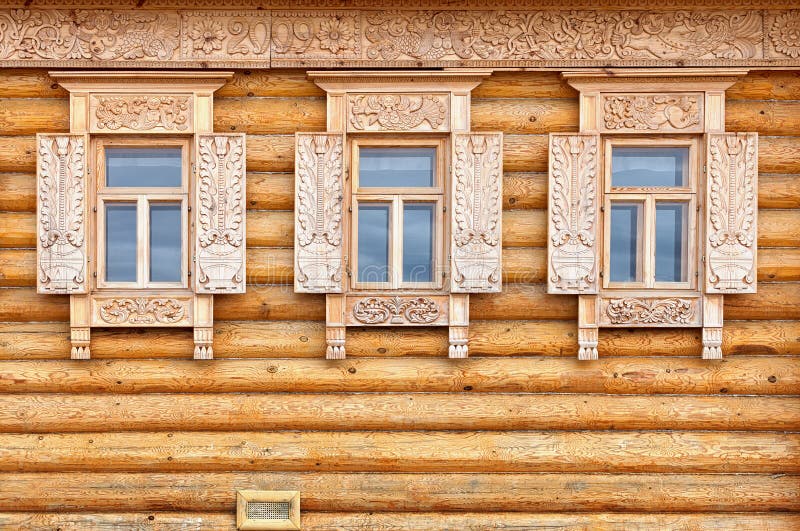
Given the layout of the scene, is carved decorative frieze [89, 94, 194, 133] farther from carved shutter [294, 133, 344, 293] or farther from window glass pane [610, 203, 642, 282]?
window glass pane [610, 203, 642, 282]

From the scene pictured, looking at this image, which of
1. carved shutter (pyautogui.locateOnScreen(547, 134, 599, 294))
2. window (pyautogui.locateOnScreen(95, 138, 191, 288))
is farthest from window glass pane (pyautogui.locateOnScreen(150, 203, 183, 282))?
carved shutter (pyautogui.locateOnScreen(547, 134, 599, 294))

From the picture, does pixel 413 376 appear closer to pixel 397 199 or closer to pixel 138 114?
pixel 397 199

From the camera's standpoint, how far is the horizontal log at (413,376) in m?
4.61

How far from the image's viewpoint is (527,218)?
4.62 meters

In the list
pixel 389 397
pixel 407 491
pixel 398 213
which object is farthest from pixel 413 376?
pixel 398 213

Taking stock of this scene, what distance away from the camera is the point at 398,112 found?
4.55 metres

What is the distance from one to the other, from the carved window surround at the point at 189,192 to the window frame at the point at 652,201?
2.68 metres

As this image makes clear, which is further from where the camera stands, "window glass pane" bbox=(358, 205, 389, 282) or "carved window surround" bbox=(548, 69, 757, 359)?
"window glass pane" bbox=(358, 205, 389, 282)

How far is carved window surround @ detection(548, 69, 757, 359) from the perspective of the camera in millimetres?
4484

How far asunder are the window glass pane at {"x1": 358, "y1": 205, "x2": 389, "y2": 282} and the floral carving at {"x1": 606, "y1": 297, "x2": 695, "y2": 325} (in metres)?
1.70

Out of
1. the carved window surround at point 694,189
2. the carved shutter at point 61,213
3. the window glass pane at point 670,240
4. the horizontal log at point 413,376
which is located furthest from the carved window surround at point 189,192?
the window glass pane at point 670,240

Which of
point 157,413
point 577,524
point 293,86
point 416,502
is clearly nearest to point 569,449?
point 577,524

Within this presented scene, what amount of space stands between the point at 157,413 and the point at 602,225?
360 cm

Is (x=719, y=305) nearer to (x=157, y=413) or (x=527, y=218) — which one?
(x=527, y=218)
